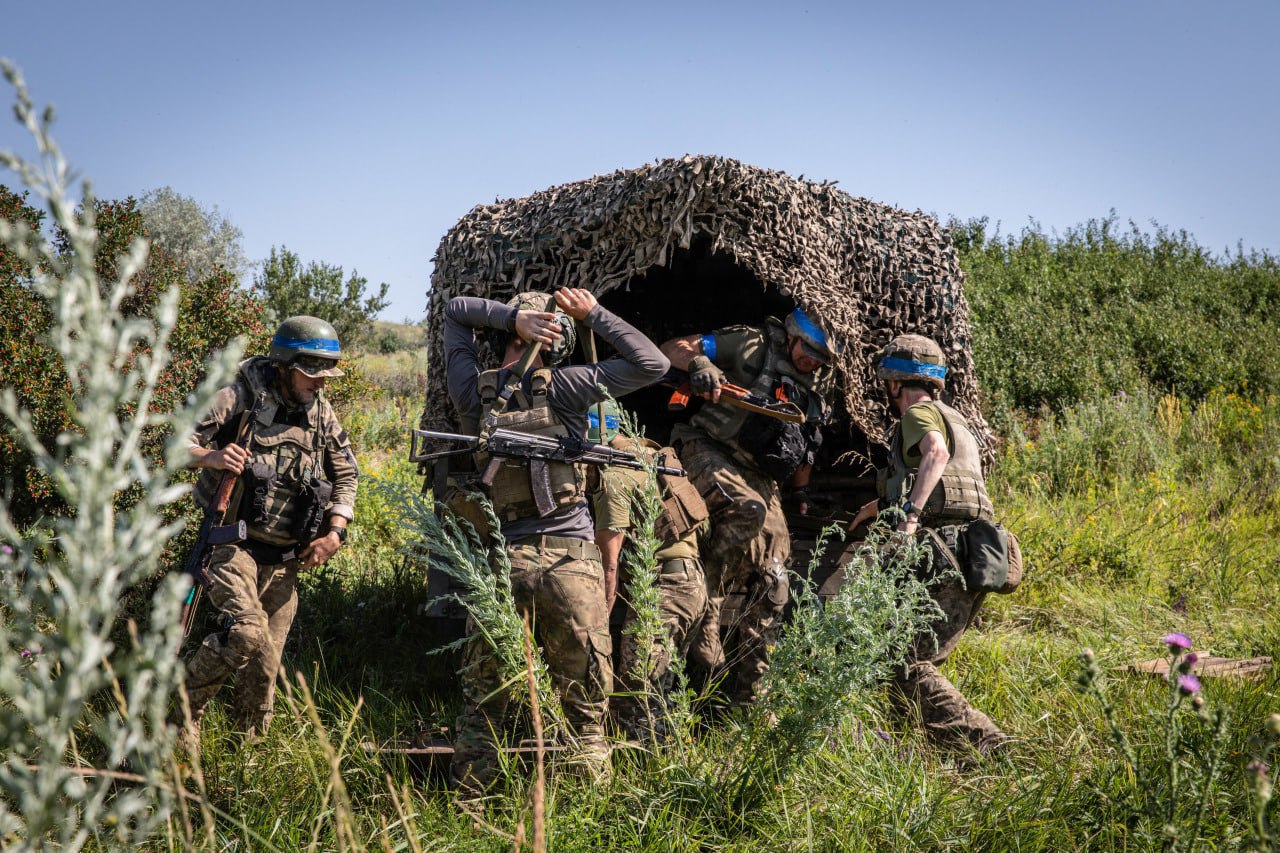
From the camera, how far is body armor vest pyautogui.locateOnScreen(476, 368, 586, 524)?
4.22 meters

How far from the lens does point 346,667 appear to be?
17.4ft

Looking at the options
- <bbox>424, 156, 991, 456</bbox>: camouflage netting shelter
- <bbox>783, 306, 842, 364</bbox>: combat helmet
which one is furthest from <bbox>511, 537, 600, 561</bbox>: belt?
<bbox>783, 306, 842, 364</bbox>: combat helmet

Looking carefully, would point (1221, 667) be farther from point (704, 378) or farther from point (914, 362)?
point (704, 378)

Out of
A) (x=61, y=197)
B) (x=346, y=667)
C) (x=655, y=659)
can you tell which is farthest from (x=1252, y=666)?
(x=61, y=197)

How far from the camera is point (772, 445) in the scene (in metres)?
5.52

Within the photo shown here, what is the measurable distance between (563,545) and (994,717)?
2.65 metres

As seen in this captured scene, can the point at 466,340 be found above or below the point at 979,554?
above

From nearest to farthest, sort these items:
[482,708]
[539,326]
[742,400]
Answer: [482,708], [539,326], [742,400]

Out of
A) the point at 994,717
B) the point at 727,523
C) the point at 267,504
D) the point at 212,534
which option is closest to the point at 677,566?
the point at 727,523

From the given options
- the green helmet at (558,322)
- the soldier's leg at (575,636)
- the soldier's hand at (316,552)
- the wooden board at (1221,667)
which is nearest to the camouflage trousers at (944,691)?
the wooden board at (1221,667)

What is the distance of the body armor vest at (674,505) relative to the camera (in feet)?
16.0

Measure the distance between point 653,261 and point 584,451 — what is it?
1497mm

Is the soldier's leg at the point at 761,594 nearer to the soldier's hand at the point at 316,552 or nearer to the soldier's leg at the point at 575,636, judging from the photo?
the soldier's leg at the point at 575,636

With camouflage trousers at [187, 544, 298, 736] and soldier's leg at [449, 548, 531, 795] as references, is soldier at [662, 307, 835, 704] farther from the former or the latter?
camouflage trousers at [187, 544, 298, 736]
